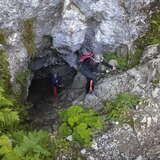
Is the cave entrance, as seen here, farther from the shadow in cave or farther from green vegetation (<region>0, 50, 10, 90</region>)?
green vegetation (<region>0, 50, 10, 90</region>)

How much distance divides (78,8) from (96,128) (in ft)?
11.1

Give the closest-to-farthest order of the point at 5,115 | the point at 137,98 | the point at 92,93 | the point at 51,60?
the point at 5,115, the point at 137,98, the point at 92,93, the point at 51,60

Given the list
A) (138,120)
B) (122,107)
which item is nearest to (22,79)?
(122,107)

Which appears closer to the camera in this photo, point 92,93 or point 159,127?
point 159,127

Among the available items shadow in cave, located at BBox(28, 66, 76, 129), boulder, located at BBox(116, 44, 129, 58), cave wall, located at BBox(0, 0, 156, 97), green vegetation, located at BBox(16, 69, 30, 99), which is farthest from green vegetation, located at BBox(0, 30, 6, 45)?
boulder, located at BBox(116, 44, 129, 58)

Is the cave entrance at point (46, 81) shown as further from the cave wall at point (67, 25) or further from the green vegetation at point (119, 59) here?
the green vegetation at point (119, 59)

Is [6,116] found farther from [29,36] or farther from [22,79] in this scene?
[29,36]

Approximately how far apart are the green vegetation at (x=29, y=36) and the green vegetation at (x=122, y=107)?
267cm

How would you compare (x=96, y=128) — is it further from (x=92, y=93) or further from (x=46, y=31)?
(x=46, y=31)

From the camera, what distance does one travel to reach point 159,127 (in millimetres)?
8414

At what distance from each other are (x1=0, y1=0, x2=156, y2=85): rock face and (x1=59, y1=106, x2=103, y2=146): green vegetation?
93.6 inches

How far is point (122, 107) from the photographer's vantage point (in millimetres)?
8805

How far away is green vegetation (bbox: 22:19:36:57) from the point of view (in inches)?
393

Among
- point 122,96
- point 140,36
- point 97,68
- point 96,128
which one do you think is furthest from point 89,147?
point 140,36
